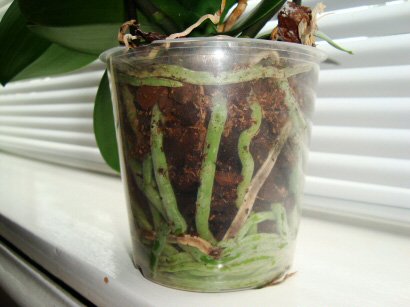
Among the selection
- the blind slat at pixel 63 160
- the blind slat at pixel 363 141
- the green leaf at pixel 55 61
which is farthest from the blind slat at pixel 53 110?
the blind slat at pixel 363 141

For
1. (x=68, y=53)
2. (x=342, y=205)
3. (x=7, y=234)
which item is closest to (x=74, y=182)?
(x=7, y=234)

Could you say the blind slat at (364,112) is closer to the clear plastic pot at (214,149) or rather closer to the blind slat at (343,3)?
the blind slat at (343,3)

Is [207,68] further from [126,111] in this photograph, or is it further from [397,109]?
[397,109]

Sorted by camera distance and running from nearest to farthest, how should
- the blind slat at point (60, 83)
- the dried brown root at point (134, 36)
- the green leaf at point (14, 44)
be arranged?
the dried brown root at point (134, 36), the green leaf at point (14, 44), the blind slat at point (60, 83)

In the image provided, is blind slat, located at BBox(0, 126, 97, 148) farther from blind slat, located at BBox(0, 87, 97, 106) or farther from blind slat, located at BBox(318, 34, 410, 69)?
blind slat, located at BBox(318, 34, 410, 69)

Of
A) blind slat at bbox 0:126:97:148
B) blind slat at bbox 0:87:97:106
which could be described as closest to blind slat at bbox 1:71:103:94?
blind slat at bbox 0:87:97:106

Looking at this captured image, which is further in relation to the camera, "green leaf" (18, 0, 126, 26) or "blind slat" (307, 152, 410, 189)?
"blind slat" (307, 152, 410, 189)
